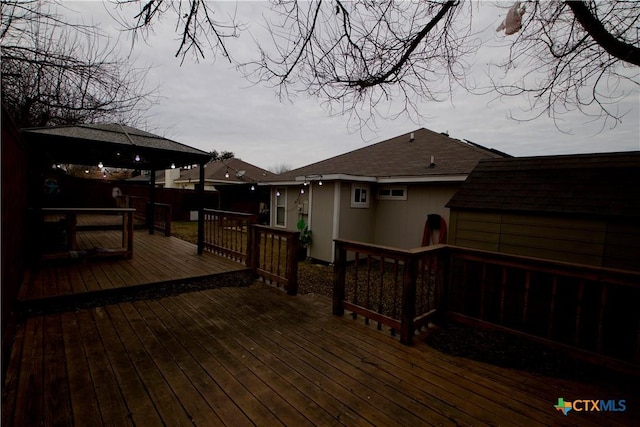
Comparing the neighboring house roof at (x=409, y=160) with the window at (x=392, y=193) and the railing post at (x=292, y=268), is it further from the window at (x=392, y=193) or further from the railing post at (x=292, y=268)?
the railing post at (x=292, y=268)

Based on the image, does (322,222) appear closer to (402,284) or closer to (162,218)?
(162,218)

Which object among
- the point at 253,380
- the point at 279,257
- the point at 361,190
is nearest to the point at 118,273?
the point at 279,257

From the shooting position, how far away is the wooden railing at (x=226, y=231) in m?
5.58

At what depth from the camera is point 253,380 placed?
2.30 meters

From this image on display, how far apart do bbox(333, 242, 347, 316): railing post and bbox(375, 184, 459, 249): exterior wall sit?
4989 mm

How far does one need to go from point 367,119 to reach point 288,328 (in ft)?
9.08

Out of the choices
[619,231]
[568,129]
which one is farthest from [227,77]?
[619,231]

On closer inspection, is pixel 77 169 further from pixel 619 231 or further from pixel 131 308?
pixel 619 231

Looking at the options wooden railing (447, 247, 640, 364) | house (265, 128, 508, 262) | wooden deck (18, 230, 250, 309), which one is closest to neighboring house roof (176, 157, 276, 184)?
house (265, 128, 508, 262)

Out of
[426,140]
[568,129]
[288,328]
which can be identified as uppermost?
[426,140]

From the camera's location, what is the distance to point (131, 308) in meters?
3.60

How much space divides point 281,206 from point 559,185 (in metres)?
8.66

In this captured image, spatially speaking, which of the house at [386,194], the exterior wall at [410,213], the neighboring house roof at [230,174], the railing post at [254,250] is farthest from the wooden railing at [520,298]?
the neighboring house roof at [230,174]

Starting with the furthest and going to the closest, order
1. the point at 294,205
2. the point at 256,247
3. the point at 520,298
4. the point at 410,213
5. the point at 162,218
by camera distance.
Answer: the point at 294,205 → the point at 162,218 → the point at 410,213 → the point at 256,247 → the point at 520,298
